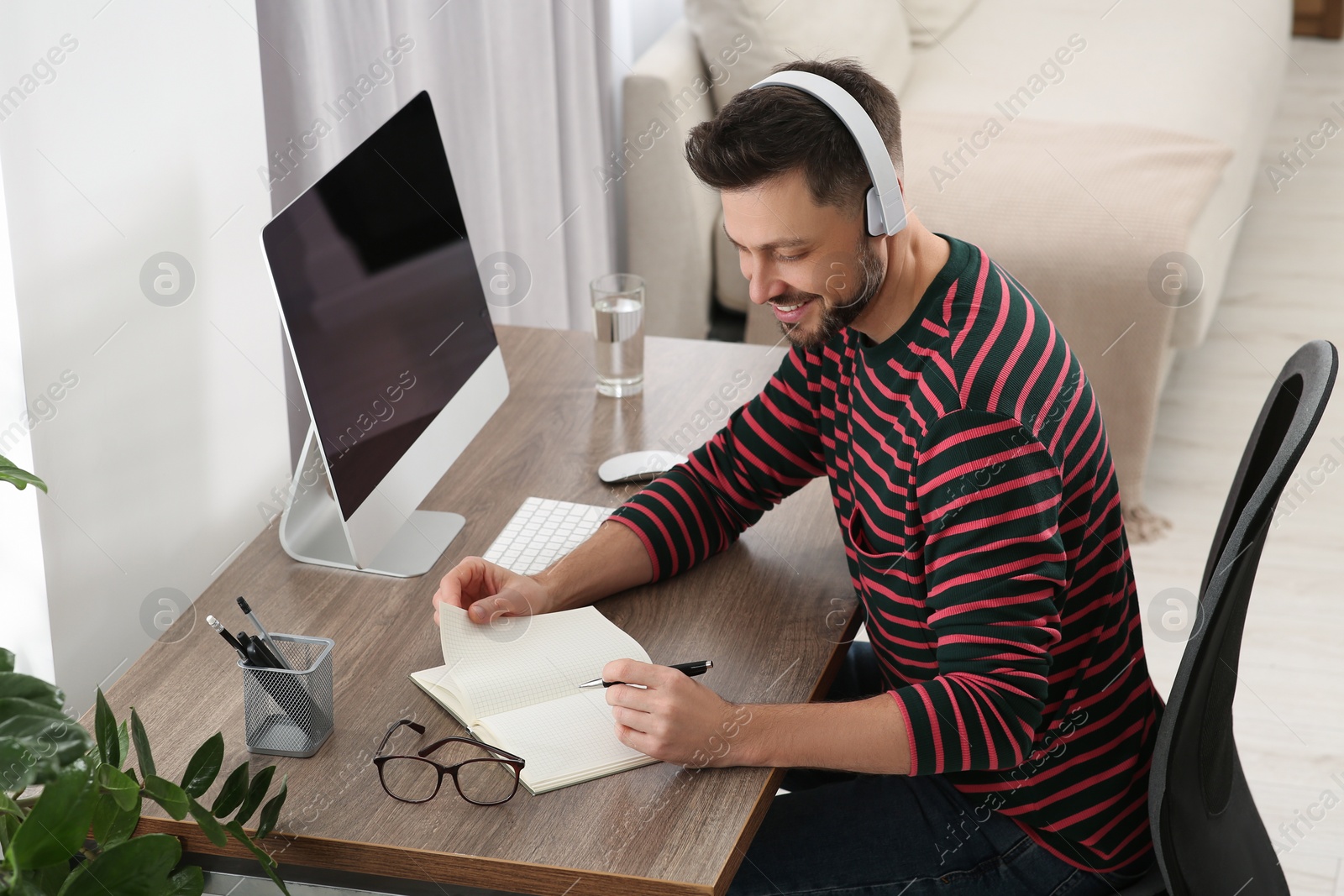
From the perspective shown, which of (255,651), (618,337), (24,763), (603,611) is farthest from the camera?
(618,337)

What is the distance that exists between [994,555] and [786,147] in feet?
1.28

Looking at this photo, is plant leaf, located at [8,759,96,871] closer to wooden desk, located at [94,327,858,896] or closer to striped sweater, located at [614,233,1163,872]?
wooden desk, located at [94,327,858,896]

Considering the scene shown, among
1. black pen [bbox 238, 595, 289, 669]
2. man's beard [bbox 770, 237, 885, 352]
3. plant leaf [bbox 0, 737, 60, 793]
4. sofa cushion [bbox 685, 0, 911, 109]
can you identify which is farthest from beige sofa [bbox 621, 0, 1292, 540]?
plant leaf [bbox 0, 737, 60, 793]

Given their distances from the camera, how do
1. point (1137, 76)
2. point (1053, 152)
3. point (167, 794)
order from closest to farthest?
point (167, 794), point (1053, 152), point (1137, 76)

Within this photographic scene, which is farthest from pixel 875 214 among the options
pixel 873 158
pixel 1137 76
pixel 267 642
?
pixel 1137 76

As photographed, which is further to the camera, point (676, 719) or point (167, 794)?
point (676, 719)

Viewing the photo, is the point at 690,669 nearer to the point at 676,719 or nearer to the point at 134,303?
the point at 676,719

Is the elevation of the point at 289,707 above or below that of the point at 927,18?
above

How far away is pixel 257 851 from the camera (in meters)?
0.93

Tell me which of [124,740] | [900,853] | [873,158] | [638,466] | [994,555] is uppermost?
[873,158]

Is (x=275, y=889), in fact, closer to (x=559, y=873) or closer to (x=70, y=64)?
(x=559, y=873)

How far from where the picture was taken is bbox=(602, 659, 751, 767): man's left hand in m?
1.06

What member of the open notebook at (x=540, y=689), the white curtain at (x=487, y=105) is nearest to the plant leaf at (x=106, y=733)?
the open notebook at (x=540, y=689)

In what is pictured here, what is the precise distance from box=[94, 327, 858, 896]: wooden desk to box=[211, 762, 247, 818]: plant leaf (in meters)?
0.04
